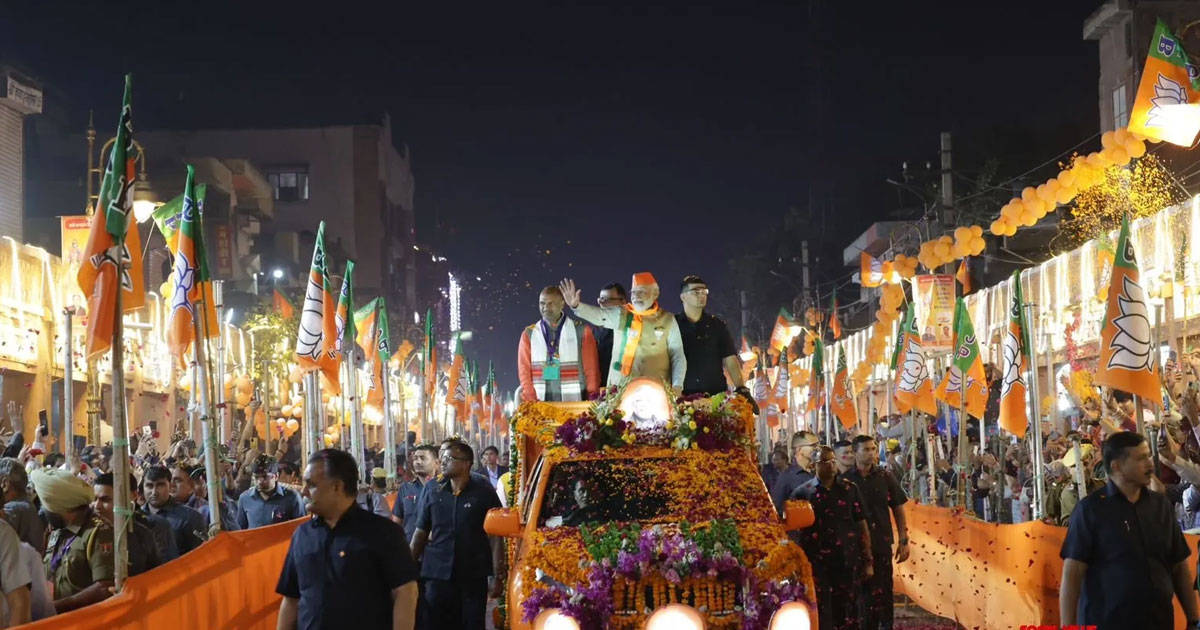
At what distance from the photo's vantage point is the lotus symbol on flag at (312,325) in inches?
714

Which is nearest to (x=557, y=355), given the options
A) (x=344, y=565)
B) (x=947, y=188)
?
(x=344, y=565)

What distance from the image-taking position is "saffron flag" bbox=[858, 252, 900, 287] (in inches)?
1193

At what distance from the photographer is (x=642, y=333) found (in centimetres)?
1241

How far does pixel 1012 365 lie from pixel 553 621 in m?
11.1

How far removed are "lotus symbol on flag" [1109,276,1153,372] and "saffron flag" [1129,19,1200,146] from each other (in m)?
2.02

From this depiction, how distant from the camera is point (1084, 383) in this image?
86.8 ft

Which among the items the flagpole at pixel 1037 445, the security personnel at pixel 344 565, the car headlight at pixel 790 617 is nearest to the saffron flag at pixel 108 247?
the security personnel at pixel 344 565

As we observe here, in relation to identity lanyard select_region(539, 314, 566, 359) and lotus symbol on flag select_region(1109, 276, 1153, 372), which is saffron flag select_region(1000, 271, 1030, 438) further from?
identity lanyard select_region(539, 314, 566, 359)

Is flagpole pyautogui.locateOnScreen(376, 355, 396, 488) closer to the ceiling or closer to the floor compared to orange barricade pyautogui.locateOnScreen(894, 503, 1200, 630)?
closer to the ceiling

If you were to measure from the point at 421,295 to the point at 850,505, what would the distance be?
10298 centimetres

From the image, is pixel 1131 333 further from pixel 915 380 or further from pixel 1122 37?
pixel 1122 37

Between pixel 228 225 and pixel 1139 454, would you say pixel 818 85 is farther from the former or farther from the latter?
pixel 1139 454

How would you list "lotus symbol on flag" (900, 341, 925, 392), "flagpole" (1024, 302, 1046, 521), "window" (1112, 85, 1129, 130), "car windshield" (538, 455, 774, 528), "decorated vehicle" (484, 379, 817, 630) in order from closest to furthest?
1. "decorated vehicle" (484, 379, 817, 630)
2. "car windshield" (538, 455, 774, 528)
3. "flagpole" (1024, 302, 1046, 521)
4. "lotus symbol on flag" (900, 341, 925, 392)
5. "window" (1112, 85, 1129, 130)

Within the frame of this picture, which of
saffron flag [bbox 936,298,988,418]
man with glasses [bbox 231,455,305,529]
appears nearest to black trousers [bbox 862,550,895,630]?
man with glasses [bbox 231,455,305,529]
